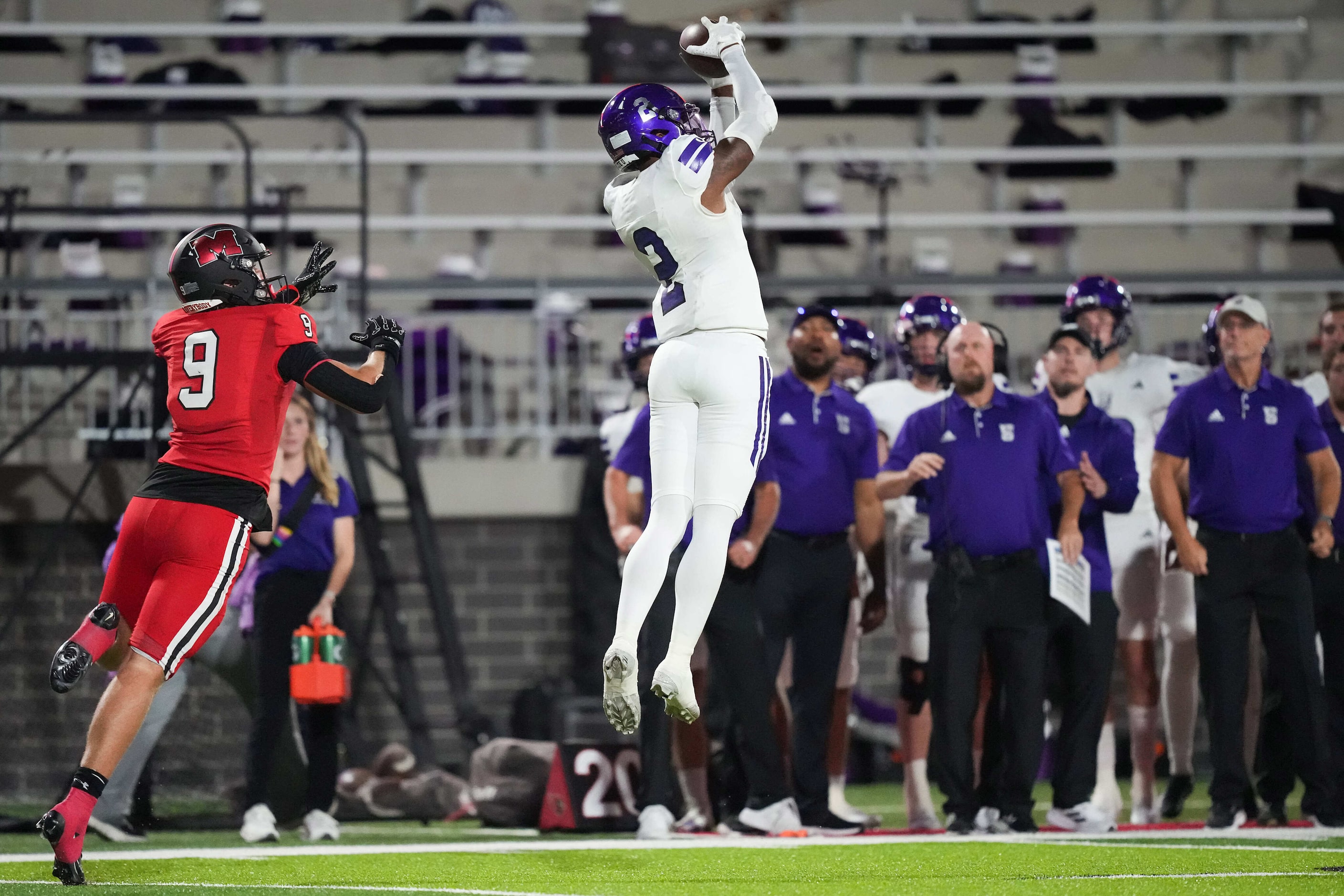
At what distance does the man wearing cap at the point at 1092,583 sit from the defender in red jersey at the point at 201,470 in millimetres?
3183

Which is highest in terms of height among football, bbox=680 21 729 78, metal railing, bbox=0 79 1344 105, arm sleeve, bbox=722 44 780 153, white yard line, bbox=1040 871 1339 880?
metal railing, bbox=0 79 1344 105

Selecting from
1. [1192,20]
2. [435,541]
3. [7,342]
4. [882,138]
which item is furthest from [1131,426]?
[1192,20]

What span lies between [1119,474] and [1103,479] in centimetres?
8

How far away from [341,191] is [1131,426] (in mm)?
8108

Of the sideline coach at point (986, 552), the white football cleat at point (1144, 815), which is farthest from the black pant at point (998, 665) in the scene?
the white football cleat at point (1144, 815)

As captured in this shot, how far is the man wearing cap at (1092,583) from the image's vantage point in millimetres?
7145

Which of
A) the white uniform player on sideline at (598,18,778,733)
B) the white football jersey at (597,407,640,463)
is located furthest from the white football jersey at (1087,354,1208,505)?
the white uniform player on sideline at (598,18,778,733)

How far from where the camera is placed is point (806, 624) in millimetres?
7242

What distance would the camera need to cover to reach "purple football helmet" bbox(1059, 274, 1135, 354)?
823 centimetres

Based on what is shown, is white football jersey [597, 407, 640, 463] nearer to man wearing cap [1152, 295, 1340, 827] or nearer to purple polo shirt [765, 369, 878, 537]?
purple polo shirt [765, 369, 878, 537]

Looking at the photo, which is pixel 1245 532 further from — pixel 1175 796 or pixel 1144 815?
pixel 1175 796

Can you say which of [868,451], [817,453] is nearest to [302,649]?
[817,453]

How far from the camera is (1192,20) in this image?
16.1 metres

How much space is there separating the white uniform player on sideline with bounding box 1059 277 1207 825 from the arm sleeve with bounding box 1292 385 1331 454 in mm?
776
